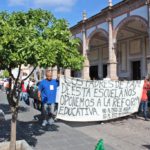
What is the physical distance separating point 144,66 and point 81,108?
659 inches

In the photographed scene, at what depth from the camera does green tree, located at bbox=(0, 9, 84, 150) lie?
17.3ft

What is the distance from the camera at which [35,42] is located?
17.2ft

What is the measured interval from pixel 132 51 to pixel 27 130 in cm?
2078

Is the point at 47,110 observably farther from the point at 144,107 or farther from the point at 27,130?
the point at 144,107

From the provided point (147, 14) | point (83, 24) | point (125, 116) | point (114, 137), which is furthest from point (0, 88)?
point (114, 137)

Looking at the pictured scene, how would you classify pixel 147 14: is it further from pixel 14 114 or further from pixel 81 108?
pixel 14 114

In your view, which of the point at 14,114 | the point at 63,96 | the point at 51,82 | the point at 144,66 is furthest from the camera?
the point at 144,66

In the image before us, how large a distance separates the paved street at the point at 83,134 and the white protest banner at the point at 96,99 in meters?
0.30

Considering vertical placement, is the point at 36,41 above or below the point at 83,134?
above

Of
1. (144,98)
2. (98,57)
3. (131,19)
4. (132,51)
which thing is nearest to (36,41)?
(144,98)

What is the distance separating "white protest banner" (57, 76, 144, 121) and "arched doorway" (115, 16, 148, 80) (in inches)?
558

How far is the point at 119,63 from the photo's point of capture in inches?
1201

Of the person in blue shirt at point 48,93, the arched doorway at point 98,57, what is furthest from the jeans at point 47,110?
the arched doorway at point 98,57

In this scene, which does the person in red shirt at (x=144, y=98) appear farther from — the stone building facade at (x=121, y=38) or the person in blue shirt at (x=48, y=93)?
the stone building facade at (x=121, y=38)
